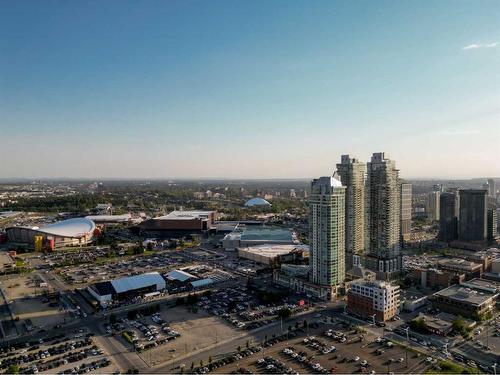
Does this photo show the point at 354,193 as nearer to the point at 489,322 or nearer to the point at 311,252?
the point at 311,252

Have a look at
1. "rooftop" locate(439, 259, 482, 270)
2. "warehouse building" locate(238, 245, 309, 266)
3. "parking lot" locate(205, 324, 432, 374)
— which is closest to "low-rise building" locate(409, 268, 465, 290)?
"rooftop" locate(439, 259, 482, 270)

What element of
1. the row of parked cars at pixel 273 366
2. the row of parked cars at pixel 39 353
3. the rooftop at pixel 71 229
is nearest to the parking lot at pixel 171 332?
the row of parked cars at pixel 39 353

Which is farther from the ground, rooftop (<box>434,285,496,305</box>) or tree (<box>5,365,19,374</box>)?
rooftop (<box>434,285,496,305</box>)

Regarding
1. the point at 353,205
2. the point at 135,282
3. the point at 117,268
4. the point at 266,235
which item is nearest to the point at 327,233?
the point at 353,205

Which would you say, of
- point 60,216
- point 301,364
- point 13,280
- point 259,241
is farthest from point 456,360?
point 60,216

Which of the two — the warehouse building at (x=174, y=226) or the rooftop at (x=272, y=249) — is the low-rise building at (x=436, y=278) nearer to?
the rooftop at (x=272, y=249)

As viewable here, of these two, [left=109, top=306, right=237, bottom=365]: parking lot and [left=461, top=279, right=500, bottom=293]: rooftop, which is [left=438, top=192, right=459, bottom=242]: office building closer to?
[left=461, top=279, right=500, bottom=293]: rooftop

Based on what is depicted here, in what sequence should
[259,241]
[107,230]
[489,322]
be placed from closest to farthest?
[489,322] < [259,241] < [107,230]
